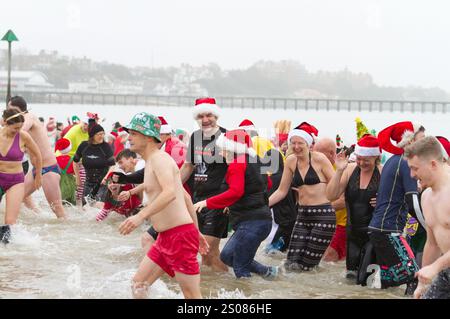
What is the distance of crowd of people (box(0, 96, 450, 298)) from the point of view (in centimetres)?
523

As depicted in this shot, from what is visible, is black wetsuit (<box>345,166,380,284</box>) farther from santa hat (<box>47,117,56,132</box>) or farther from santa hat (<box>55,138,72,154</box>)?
santa hat (<box>47,117,56,132</box>)

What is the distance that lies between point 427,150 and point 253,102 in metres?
140

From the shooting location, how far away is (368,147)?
7188mm

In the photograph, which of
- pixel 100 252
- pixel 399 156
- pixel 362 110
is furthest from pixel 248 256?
pixel 362 110

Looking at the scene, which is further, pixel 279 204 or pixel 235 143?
pixel 279 204

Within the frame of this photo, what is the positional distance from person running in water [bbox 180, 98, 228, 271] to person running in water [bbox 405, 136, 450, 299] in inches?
115

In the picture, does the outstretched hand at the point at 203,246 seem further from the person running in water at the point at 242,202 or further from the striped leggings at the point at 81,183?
the striped leggings at the point at 81,183

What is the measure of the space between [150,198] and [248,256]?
6.44ft

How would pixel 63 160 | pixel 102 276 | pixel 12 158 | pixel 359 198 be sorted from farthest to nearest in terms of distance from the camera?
pixel 63 160, pixel 12 158, pixel 102 276, pixel 359 198

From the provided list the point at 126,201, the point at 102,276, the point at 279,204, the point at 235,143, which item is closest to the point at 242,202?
the point at 235,143

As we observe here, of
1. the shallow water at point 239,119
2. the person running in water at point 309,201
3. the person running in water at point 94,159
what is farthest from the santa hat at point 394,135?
the shallow water at point 239,119

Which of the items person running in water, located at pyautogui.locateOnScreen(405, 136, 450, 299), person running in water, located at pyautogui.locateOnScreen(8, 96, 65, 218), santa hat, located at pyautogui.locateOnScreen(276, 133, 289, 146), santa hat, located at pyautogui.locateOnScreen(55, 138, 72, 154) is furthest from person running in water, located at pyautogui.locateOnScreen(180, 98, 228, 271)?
santa hat, located at pyautogui.locateOnScreen(55, 138, 72, 154)

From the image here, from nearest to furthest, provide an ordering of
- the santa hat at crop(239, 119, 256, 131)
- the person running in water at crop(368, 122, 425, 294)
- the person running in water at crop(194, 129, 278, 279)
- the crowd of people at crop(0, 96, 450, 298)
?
the crowd of people at crop(0, 96, 450, 298), the person running in water at crop(368, 122, 425, 294), the person running in water at crop(194, 129, 278, 279), the santa hat at crop(239, 119, 256, 131)

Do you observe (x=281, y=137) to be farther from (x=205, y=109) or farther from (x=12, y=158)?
(x=12, y=158)
